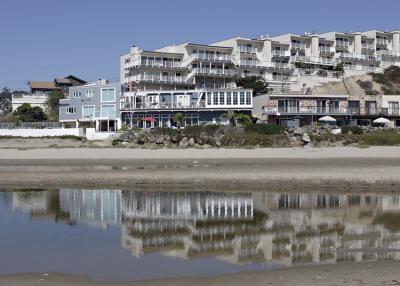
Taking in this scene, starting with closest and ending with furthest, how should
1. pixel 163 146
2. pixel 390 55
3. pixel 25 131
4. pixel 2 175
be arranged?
pixel 2 175 → pixel 163 146 → pixel 25 131 → pixel 390 55

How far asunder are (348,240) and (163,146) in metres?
38.0

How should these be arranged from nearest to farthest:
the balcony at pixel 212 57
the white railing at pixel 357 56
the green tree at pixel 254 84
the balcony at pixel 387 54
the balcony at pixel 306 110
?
the balcony at pixel 306 110
the green tree at pixel 254 84
the balcony at pixel 212 57
the white railing at pixel 357 56
the balcony at pixel 387 54

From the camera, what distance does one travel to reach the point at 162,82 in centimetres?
8288

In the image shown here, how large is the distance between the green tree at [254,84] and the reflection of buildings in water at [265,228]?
58129 millimetres

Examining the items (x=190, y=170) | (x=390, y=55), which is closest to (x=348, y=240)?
(x=190, y=170)

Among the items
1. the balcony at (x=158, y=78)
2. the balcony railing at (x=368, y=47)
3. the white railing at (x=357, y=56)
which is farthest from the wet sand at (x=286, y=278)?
the balcony railing at (x=368, y=47)

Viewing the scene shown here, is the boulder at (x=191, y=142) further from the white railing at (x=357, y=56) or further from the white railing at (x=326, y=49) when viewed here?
the white railing at (x=357, y=56)

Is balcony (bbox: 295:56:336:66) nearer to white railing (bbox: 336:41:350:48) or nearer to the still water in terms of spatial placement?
white railing (bbox: 336:41:350:48)

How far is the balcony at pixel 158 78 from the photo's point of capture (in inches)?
3206

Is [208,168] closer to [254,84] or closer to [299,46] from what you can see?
[254,84]

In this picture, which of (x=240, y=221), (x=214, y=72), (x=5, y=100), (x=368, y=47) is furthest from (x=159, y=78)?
(x=240, y=221)

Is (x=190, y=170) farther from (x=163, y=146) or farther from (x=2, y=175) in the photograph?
(x=163, y=146)

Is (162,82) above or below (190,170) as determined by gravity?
above

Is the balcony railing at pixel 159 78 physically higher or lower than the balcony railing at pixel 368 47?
lower
